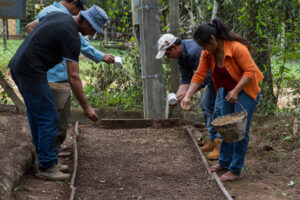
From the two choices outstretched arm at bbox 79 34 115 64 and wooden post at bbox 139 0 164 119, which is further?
wooden post at bbox 139 0 164 119

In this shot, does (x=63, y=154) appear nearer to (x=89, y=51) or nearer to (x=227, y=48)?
(x=89, y=51)

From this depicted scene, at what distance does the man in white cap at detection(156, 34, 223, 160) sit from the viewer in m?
5.96

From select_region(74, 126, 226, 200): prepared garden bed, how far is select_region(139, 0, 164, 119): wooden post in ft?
1.49

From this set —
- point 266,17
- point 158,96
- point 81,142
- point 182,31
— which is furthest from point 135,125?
point 266,17

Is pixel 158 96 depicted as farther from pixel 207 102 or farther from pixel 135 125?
pixel 207 102

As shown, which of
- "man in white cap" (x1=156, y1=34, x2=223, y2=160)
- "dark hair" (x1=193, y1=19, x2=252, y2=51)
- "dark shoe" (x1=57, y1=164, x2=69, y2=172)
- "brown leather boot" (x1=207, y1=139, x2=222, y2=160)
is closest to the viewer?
"dark hair" (x1=193, y1=19, x2=252, y2=51)

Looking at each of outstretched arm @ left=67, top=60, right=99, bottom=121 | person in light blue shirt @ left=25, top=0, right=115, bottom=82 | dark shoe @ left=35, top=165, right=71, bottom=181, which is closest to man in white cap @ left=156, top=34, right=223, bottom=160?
person in light blue shirt @ left=25, top=0, right=115, bottom=82

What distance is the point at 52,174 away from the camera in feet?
17.4

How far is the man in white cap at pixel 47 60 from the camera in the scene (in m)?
4.81

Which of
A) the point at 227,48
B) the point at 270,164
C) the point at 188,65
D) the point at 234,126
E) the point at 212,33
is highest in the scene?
the point at 212,33

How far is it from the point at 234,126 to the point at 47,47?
2.16 meters

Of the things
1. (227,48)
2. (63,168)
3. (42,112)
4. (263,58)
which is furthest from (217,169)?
(263,58)

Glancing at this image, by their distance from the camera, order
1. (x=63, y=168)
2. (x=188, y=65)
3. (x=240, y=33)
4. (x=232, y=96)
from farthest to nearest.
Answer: (x=240, y=33) < (x=188, y=65) < (x=63, y=168) < (x=232, y=96)

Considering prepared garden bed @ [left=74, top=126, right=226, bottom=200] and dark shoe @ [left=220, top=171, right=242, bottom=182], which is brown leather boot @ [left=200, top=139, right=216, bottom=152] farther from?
dark shoe @ [left=220, top=171, right=242, bottom=182]
